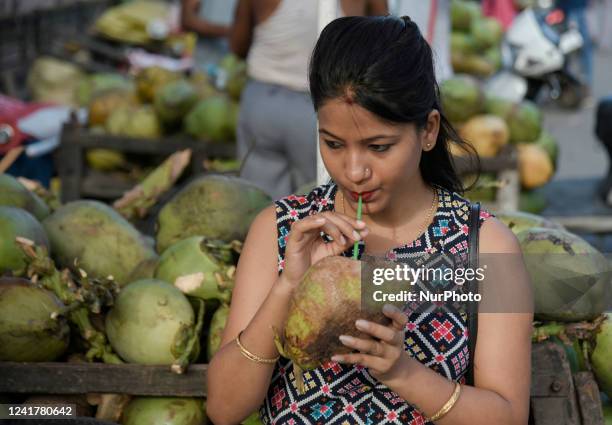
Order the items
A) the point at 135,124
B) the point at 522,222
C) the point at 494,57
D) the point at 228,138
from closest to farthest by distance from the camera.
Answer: the point at 522,222 → the point at 228,138 → the point at 135,124 → the point at 494,57

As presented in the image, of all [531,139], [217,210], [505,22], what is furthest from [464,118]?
[505,22]

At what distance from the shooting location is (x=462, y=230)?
2018 millimetres

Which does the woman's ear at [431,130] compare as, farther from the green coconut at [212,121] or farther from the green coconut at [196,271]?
the green coconut at [212,121]

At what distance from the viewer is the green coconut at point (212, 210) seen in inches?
122

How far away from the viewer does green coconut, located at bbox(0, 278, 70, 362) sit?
98.3 inches

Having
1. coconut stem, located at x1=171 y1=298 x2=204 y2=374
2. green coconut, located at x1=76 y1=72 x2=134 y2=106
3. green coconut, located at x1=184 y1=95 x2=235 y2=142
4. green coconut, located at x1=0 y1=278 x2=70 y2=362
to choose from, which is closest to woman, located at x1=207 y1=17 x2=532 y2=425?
coconut stem, located at x1=171 y1=298 x2=204 y2=374

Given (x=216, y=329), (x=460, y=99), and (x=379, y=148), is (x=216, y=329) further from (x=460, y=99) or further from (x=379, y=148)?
(x=460, y=99)

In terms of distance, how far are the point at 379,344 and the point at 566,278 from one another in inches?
44.4

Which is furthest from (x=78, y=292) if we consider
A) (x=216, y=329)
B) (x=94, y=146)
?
(x=94, y=146)

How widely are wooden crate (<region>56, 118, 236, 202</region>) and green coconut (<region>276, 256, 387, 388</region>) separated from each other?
375 cm

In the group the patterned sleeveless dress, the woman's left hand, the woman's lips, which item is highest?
the woman's lips

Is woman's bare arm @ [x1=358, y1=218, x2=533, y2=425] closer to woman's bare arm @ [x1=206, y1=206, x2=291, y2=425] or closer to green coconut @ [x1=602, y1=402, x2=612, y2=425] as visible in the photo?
woman's bare arm @ [x1=206, y1=206, x2=291, y2=425]

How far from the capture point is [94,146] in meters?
5.56

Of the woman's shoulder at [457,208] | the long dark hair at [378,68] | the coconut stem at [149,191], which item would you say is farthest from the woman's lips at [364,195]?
the coconut stem at [149,191]
